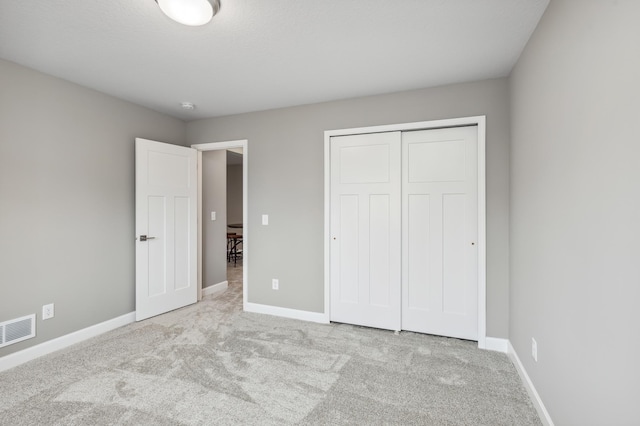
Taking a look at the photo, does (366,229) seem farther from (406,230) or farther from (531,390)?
(531,390)

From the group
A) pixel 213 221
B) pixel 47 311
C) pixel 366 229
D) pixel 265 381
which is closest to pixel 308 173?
pixel 366 229

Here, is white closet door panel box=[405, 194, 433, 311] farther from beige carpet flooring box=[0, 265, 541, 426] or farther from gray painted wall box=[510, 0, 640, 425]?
gray painted wall box=[510, 0, 640, 425]

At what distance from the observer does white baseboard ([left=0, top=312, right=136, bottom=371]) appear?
7.99 ft

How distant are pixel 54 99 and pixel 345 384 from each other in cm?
334

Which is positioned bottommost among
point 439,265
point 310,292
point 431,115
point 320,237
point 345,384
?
point 345,384

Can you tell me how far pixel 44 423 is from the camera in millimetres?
1804

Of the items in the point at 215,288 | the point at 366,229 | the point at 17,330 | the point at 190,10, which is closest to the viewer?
the point at 190,10

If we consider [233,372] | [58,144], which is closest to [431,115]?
[233,372]

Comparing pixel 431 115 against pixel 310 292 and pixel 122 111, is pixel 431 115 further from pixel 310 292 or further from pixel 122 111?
pixel 122 111

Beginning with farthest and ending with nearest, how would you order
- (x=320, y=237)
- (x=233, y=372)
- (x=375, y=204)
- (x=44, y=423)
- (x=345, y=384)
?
(x=320, y=237)
(x=375, y=204)
(x=233, y=372)
(x=345, y=384)
(x=44, y=423)

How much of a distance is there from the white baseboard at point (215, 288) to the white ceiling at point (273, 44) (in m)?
2.63

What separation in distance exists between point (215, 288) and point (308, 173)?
236 centimetres

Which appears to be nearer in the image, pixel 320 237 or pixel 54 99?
pixel 54 99

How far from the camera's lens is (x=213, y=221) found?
183 inches
